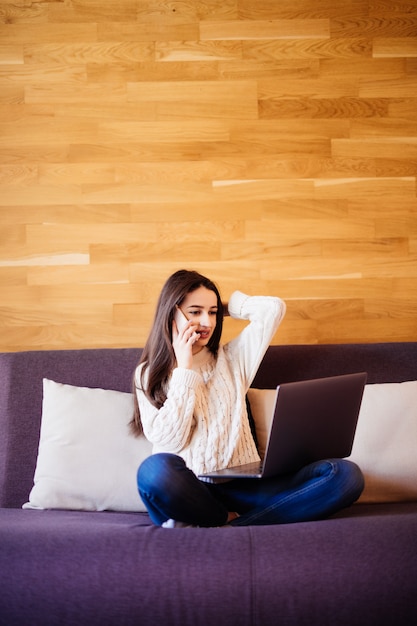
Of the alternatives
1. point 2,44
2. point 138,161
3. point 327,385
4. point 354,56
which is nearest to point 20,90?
point 2,44

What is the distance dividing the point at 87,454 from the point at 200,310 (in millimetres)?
621

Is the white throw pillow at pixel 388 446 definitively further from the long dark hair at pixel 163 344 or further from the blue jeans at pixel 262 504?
the long dark hair at pixel 163 344

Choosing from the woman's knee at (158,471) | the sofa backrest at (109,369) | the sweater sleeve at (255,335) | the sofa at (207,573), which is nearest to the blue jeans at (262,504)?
the woman's knee at (158,471)

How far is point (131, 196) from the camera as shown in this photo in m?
2.56

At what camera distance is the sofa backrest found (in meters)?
2.18

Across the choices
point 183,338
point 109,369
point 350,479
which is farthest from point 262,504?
point 109,369

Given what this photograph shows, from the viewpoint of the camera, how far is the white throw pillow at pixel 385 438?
2.01 m

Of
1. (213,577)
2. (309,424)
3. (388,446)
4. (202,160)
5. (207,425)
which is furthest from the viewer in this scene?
(202,160)

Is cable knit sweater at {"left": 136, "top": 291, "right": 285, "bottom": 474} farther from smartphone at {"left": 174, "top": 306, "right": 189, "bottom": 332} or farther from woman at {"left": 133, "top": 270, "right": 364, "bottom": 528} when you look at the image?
smartphone at {"left": 174, "top": 306, "right": 189, "bottom": 332}

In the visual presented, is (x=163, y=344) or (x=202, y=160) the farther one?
(x=202, y=160)

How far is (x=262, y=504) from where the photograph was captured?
1.79 metres

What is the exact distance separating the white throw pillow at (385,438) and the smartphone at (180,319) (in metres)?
0.39

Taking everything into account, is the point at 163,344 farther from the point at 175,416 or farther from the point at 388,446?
the point at 388,446

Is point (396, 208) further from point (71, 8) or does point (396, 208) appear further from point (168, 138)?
point (71, 8)
